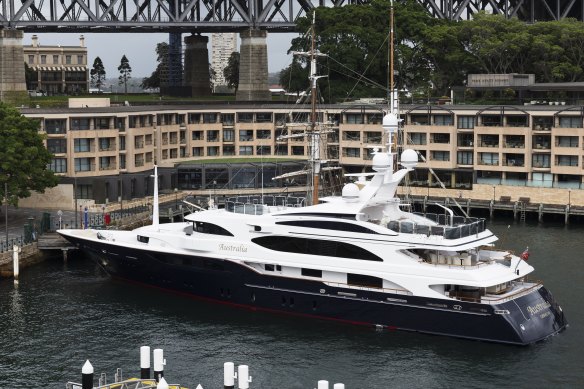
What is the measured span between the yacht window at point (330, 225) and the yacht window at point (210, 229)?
381 cm

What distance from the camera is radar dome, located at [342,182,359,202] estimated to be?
5494 centimetres

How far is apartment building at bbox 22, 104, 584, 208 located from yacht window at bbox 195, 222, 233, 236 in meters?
24.9

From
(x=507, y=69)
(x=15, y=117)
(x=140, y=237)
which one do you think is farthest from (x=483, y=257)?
(x=507, y=69)

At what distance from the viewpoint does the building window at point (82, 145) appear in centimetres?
8715

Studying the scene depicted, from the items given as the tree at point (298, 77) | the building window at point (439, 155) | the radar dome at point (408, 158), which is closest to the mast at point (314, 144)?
the radar dome at point (408, 158)

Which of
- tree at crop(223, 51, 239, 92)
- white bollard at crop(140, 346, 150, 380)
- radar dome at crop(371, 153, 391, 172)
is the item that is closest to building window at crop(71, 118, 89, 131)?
radar dome at crop(371, 153, 391, 172)

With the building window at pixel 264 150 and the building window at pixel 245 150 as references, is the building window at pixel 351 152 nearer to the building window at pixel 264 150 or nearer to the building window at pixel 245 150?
the building window at pixel 264 150

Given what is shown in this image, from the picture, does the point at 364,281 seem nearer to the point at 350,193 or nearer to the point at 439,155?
the point at 350,193

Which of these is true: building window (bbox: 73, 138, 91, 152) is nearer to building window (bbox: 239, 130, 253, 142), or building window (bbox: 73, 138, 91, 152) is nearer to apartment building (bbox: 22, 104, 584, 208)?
apartment building (bbox: 22, 104, 584, 208)

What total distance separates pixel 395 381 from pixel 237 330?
407 inches

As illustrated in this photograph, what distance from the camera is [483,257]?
2165 inches

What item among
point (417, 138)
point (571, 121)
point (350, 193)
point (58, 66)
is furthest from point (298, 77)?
point (58, 66)

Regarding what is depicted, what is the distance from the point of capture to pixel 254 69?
388 feet

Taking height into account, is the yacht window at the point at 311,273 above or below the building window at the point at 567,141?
below
